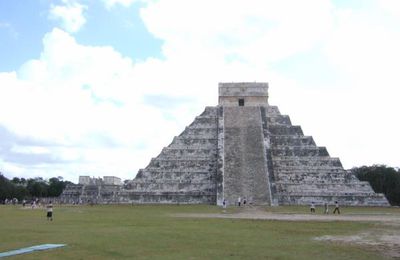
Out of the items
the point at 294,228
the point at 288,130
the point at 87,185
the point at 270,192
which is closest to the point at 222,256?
the point at 294,228

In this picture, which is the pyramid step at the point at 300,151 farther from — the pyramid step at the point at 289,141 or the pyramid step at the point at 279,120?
the pyramid step at the point at 279,120

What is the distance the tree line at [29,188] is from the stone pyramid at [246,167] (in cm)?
2972

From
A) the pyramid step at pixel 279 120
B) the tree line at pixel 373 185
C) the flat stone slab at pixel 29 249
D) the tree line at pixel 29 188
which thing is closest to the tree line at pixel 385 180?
the tree line at pixel 373 185

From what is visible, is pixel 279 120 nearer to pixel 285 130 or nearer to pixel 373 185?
pixel 285 130

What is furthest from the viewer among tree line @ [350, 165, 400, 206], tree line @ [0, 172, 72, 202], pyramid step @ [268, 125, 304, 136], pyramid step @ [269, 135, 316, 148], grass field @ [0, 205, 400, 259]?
tree line @ [0, 172, 72, 202]

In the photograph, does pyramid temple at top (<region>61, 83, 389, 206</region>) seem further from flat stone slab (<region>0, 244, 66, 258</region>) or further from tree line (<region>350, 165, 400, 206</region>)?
flat stone slab (<region>0, 244, 66, 258</region>)

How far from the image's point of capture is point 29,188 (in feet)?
247

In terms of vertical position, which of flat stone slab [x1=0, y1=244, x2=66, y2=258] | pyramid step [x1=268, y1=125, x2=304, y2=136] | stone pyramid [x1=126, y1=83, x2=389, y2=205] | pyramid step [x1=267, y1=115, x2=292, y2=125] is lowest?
flat stone slab [x1=0, y1=244, x2=66, y2=258]

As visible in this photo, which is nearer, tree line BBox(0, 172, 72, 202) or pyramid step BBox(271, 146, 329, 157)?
pyramid step BBox(271, 146, 329, 157)

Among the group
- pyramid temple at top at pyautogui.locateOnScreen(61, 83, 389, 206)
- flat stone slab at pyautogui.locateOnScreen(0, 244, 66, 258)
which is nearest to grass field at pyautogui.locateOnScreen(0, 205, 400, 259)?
flat stone slab at pyautogui.locateOnScreen(0, 244, 66, 258)

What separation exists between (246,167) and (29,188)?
163ft

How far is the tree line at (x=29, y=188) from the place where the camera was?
61403 mm

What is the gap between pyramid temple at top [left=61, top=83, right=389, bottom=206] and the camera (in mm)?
32812

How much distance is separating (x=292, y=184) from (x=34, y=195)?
165ft
